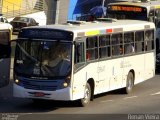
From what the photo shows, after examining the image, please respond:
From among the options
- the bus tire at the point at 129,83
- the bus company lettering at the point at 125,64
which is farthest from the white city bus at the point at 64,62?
the bus tire at the point at 129,83

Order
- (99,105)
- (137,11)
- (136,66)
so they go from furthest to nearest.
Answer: (137,11)
(136,66)
(99,105)

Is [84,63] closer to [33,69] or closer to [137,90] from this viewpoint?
[33,69]

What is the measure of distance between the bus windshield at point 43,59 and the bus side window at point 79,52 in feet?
0.91

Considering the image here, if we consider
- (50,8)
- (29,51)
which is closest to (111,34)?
(29,51)

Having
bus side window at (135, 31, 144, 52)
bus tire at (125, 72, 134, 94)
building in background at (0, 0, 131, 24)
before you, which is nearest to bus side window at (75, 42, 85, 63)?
bus tire at (125, 72, 134, 94)

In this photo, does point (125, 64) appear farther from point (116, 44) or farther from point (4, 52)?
point (4, 52)

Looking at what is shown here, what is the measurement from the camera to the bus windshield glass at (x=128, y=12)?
30.4m

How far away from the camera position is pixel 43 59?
17.4 meters

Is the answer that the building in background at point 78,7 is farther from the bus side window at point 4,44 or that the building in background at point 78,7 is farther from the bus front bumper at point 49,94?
the bus front bumper at point 49,94

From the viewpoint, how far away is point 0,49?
19031 millimetres

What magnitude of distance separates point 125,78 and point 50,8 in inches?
1370

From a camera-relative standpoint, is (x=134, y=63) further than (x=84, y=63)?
Yes

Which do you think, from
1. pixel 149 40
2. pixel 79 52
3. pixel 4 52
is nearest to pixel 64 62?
pixel 79 52

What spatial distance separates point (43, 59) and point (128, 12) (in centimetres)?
1419
